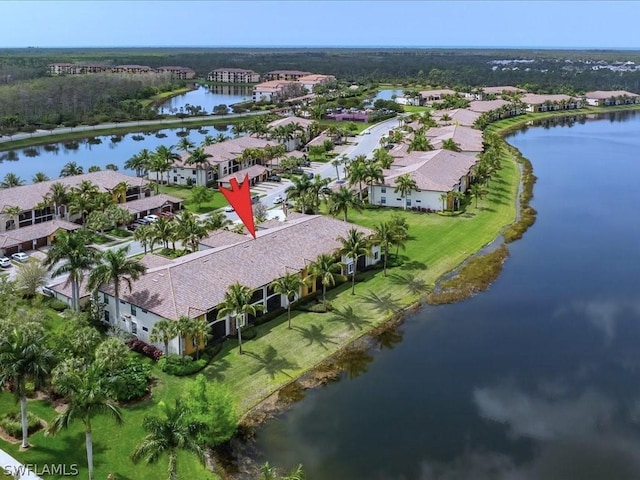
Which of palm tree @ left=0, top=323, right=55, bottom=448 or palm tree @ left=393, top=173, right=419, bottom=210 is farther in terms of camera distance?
palm tree @ left=393, top=173, right=419, bottom=210

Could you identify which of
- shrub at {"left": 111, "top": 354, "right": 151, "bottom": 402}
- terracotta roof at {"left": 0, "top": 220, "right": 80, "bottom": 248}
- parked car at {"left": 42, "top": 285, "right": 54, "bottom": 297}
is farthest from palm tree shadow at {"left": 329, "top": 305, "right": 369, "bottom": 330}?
terracotta roof at {"left": 0, "top": 220, "right": 80, "bottom": 248}

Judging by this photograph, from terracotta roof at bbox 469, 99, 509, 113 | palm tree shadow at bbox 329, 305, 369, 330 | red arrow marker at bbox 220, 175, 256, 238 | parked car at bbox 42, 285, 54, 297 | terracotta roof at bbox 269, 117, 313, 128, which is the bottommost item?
palm tree shadow at bbox 329, 305, 369, 330

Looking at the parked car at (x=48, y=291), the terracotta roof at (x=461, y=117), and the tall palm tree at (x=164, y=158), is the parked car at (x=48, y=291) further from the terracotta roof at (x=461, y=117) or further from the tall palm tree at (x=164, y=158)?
the terracotta roof at (x=461, y=117)

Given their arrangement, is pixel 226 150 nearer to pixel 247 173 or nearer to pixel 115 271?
pixel 247 173

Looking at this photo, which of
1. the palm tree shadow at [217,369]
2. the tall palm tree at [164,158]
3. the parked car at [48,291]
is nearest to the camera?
the palm tree shadow at [217,369]

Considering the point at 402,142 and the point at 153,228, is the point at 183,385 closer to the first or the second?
the point at 153,228

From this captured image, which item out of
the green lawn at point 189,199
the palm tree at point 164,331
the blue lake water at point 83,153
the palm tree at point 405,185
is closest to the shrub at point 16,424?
the palm tree at point 164,331

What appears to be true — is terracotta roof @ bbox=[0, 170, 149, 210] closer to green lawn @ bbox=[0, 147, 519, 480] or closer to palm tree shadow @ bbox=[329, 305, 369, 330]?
green lawn @ bbox=[0, 147, 519, 480]
